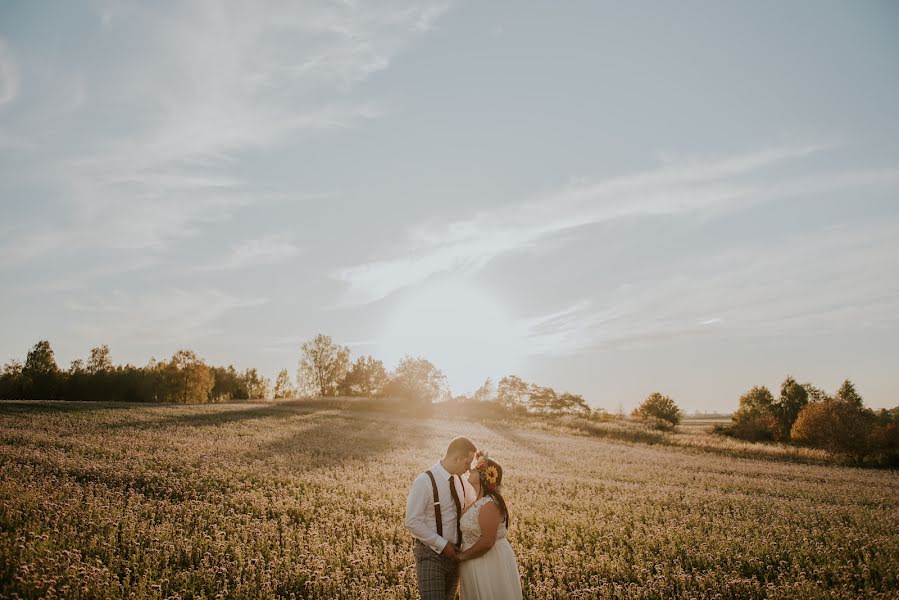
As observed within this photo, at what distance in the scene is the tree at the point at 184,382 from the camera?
89.6 metres

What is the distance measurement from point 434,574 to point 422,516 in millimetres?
739

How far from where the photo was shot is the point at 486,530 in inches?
229

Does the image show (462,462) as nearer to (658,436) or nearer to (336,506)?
(336,506)

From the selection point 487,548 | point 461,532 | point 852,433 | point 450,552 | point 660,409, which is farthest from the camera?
point 660,409

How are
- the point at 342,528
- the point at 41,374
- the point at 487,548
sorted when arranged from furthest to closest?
the point at 41,374
the point at 342,528
the point at 487,548

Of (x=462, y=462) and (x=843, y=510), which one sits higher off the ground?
(x=462, y=462)

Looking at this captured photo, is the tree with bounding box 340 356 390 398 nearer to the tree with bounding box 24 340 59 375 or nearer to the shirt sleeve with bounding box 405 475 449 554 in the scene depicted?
the tree with bounding box 24 340 59 375

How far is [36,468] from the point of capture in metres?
13.6

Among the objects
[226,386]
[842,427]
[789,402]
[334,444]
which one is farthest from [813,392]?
[226,386]

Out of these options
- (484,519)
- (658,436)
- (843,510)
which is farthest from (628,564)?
(658,436)

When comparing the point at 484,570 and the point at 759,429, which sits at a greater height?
the point at 484,570

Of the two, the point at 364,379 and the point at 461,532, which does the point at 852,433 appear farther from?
the point at 364,379

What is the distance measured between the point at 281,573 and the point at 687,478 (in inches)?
828

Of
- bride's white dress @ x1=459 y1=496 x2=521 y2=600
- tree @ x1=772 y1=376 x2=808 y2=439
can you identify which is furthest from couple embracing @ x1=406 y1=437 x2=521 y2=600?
tree @ x1=772 y1=376 x2=808 y2=439
